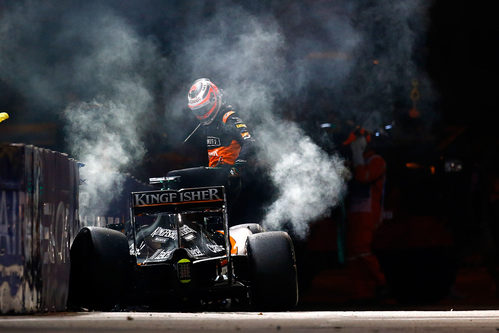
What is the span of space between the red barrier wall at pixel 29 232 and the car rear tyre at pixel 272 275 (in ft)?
5.11

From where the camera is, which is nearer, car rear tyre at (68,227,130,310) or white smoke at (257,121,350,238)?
car rear tyre at (68,227,130,310)

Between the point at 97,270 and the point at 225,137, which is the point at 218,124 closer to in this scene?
the point at 225,137

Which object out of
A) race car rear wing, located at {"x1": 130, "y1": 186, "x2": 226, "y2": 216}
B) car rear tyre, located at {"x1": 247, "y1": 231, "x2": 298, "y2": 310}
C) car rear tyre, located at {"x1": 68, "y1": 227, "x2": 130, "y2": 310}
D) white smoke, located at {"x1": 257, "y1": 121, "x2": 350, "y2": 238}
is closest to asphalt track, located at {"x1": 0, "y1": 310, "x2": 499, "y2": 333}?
car rear tyre, located at {"x1": 68, "y1": 227, "x2": 130, "y2": 310}

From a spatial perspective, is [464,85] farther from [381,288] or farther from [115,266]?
[115,266]

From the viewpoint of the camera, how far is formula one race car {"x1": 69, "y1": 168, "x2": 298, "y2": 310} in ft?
20.4

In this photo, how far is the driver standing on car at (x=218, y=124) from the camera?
8188 millimetres

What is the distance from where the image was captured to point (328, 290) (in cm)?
1188

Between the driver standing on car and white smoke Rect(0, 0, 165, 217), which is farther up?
white smoke Rect(0, 0, 165, 217)

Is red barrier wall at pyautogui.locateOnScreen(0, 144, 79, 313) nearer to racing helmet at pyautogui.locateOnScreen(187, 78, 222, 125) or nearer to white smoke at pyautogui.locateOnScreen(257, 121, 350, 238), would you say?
racing helmet at pyautogui.locateOnScreen(187, 78, 222, 125)

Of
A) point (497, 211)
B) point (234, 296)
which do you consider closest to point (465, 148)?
point (497, 211)

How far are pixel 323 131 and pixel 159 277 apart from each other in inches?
290

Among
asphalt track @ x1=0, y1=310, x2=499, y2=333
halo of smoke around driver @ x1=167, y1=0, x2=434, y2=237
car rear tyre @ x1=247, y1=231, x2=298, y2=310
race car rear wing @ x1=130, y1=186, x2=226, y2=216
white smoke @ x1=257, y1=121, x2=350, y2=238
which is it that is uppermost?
halo of smoke around driver @ x1=167, y1=0, x2=434, y2=237

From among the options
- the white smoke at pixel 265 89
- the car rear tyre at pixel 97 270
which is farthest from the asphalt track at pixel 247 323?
the white smoke at pixel 265 89

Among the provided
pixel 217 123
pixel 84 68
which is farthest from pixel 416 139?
pixel 217 123
